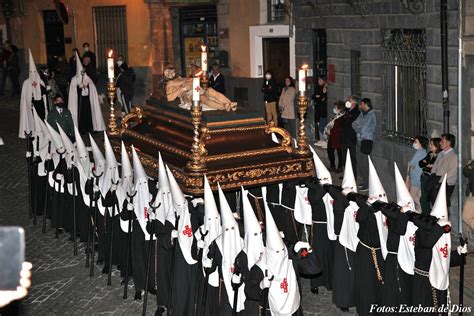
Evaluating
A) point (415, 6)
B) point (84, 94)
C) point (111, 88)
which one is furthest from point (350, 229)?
point (84, 94)

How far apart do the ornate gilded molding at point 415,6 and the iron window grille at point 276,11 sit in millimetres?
7087

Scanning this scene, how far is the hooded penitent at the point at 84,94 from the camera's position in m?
19.2

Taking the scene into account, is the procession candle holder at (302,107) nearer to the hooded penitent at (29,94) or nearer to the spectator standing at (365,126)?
the spectator standing at (365,126)

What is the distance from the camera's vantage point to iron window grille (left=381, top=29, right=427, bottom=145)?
13586 mm

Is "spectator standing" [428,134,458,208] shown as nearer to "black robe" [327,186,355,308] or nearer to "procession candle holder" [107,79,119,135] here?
"black robe" [327,186,355,308]

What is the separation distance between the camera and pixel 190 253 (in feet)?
29.3

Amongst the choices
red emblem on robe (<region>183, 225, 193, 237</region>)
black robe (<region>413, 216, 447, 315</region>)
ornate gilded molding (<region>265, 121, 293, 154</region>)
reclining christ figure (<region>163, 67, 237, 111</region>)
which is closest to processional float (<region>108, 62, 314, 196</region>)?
ornate gilded molding (<region>265, 121, 293, 154</region>)

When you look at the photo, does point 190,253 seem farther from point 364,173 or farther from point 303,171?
point 364,173

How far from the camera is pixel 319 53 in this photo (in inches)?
709

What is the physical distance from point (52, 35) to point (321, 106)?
48.1 feet

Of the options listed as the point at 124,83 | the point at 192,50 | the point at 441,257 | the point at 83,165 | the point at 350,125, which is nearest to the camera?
the point at 441,257

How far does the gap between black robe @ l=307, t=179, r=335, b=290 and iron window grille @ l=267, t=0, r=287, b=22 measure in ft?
36.2

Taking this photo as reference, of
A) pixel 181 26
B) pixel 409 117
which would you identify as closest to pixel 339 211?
pixel 409 117

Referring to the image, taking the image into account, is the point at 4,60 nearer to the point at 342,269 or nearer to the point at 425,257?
the point at 342,269
